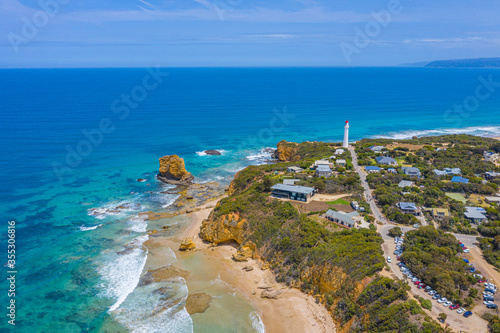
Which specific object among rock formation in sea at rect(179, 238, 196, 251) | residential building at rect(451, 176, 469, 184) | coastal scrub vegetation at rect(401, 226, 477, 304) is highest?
residential building at rect(451, 176, 469, 184)

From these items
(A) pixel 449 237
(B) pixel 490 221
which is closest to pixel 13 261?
(A) pixel 449 237

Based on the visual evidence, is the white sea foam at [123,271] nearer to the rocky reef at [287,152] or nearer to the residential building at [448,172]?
the rocky reef at [287,152]

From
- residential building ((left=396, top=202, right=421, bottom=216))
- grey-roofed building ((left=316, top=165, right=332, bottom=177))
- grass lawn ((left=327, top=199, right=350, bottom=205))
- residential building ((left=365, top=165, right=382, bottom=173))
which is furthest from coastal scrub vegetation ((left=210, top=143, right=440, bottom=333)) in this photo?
residential building ((left=365, top=165, right=382, bottom=173))

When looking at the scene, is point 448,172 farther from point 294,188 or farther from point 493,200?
point 294,188

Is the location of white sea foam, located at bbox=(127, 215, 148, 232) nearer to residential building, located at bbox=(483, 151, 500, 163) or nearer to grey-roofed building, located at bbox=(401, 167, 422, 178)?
grey-roofed building, located at bbox=(401, 167, 422, 178)

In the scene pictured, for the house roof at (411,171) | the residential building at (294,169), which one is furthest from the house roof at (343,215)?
the house roof at (411,171)
